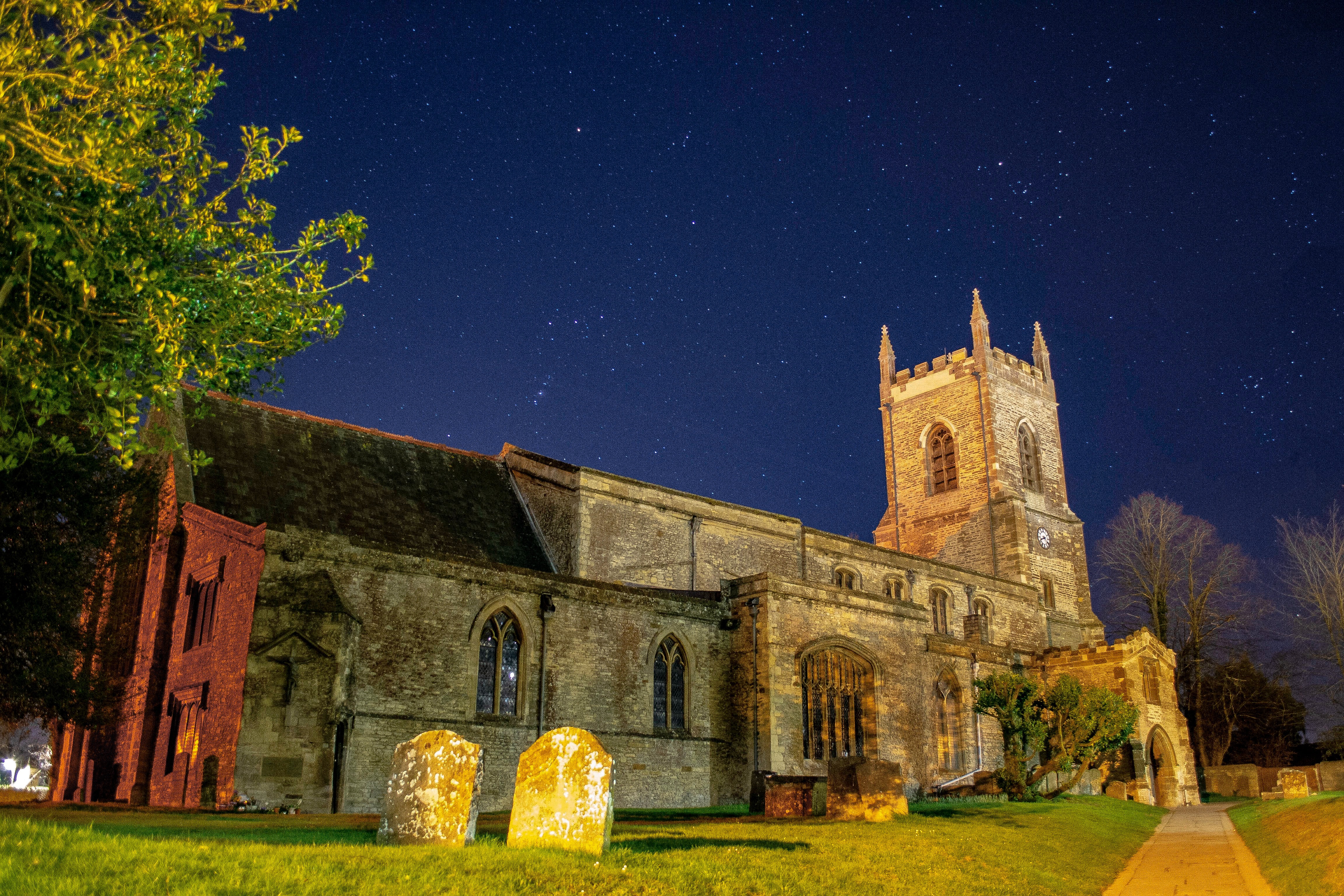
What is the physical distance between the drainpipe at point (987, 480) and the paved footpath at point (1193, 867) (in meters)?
25.3

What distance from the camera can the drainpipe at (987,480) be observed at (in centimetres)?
4953

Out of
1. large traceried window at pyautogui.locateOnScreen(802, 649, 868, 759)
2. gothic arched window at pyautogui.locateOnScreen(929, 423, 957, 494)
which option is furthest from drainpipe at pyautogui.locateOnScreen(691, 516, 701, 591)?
gothic arched window at pyautogui.locateOnScreen(929, 423, 957, 494)

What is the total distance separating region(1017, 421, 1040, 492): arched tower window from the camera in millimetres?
53031

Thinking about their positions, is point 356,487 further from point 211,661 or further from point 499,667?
point 211,661

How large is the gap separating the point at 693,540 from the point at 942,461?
87.8 ft

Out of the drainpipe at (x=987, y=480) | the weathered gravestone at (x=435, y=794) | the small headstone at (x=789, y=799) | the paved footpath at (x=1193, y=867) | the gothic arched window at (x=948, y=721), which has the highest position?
the drainpipe at (x=987, y=480)

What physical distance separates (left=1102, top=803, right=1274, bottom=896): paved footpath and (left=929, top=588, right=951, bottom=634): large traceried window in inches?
695

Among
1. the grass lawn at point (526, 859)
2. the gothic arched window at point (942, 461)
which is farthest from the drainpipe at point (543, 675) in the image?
the gothic arched window at point (942, 461)

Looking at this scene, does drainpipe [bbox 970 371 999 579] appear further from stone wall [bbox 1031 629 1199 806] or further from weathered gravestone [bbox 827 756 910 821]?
weathered gravestone [bbox 827 756 910 821]

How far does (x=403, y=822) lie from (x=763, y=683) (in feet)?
54.1

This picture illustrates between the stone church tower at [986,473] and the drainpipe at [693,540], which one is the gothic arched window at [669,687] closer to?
the drainpipe at [693,540]

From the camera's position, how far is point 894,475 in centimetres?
5681

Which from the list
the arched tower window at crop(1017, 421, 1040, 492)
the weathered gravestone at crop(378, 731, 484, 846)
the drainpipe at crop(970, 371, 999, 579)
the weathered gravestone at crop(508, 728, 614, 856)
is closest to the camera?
the weathered gravestone at crop(508, 728, 614, 856)

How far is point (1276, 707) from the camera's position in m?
50.8
